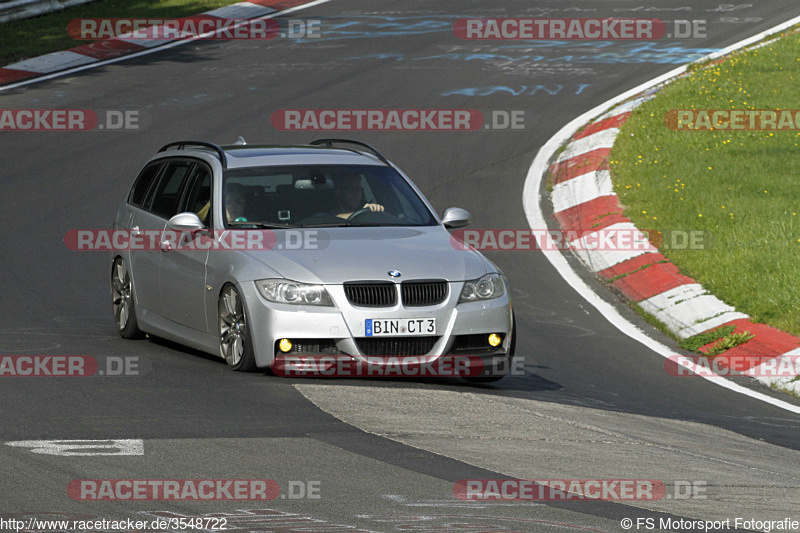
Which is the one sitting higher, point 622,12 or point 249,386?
point 622,12

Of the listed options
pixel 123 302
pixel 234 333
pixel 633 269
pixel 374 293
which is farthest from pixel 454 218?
pixel 633 269

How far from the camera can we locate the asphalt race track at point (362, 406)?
618cm

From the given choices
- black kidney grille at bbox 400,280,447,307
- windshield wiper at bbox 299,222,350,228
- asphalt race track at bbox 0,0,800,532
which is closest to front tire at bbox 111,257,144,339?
asphalt race track at bbox 0,0,800,532

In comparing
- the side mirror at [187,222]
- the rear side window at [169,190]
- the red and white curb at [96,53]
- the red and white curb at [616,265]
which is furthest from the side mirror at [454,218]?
the red and white curb at [96,53]

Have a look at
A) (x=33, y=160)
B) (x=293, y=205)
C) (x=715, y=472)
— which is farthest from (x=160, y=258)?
(x=33, y=160)

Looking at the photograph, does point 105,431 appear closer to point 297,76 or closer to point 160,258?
point 160,258

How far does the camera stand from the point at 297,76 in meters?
23.3

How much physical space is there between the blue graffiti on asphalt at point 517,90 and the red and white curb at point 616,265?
1791 mm

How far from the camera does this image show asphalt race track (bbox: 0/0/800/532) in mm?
6176

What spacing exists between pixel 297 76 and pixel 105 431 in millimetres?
16558

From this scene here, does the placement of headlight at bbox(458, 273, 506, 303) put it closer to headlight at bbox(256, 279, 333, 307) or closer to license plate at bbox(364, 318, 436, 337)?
license plate at bbox(364, 318, 436, 337)

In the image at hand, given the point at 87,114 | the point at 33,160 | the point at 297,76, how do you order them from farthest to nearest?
the point at 297,76
the point at 87,114
the point at 33,160

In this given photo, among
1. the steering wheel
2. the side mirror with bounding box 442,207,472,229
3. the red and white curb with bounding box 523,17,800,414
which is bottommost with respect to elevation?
the red and white curb with bounding box 523,17,800,414

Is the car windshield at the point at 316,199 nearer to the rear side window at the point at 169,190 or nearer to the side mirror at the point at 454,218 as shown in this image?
the side mirror at the point at 454,218
